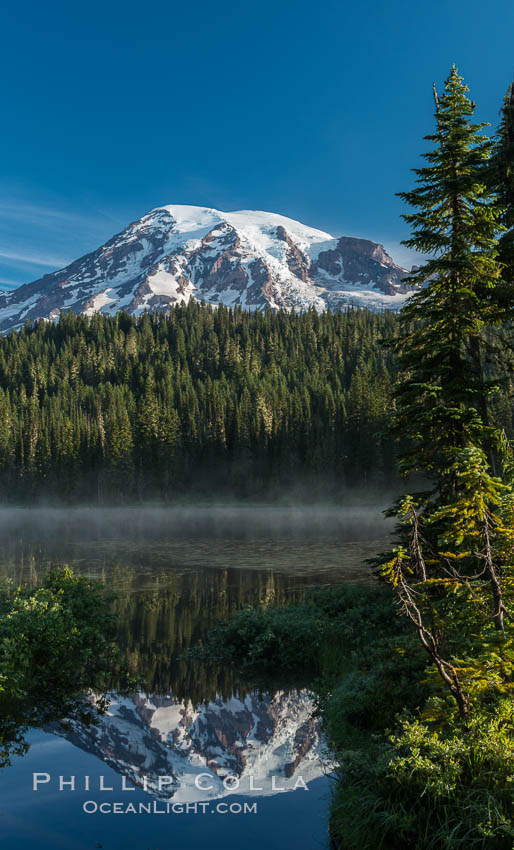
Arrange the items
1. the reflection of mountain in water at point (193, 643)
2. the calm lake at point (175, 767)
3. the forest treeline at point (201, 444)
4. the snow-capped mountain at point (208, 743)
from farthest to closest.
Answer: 1. the forest treeline at point (201, 444)
2. the reflection of mountain in water at point (193, 643)
3. the snow-capped mountain at point (208, 743)
4. the calm lake at point (175, 767)

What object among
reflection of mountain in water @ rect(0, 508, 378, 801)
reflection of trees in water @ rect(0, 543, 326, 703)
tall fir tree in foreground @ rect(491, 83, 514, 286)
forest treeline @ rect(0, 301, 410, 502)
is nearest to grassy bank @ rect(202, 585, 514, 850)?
reflection of mountain in water @ rect(0, 508, 378, 801)

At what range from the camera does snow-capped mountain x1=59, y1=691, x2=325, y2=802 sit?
Result: 10.1 meters

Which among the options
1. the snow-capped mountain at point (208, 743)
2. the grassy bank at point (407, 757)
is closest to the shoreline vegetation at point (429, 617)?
the grassy bank at point (407, 757)

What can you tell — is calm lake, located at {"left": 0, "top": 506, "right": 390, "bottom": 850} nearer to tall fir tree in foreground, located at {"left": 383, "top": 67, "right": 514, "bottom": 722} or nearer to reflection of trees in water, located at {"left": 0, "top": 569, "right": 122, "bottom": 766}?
reflection of trees in water, located at {"left": 0, "top": 569, "right": 122, "bottom": 766}

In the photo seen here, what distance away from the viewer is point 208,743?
1158 centimetres

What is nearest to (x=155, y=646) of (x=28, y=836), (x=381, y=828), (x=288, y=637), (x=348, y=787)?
(x=288, y=637)

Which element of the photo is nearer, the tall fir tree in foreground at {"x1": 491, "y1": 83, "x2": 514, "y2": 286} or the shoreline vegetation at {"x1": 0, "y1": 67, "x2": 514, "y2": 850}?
the shoreline vegetation at {"x1": 0, "y1": 67, "x2": 514, "y2": 850}

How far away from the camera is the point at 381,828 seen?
280 inches

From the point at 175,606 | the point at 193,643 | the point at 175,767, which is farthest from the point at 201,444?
the point at 175,767

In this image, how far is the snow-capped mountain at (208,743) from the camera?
10.1 meters

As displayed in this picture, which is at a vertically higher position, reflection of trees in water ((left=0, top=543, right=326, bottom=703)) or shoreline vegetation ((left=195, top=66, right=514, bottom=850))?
shoreline vegetation ((left=195, top=66, right=514, bottom=850))

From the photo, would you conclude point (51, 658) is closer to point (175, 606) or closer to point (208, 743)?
point (208, 743)

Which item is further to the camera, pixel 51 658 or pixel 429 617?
pixel 51 658

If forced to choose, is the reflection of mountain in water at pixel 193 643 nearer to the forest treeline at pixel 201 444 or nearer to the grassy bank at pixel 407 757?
the grassy bank at pixel 407 757
